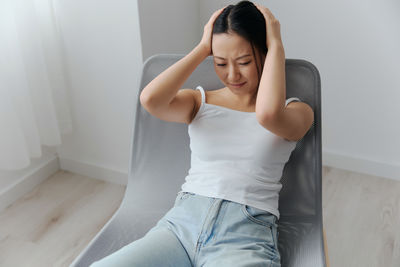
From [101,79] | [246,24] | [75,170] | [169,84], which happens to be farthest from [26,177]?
[246,24]

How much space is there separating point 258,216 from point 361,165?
1265 mm

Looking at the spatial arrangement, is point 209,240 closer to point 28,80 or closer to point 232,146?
point 232,146

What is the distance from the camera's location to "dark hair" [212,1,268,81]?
970mm

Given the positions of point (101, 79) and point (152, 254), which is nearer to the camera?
point (152, 254)

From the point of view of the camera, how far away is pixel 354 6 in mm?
1781

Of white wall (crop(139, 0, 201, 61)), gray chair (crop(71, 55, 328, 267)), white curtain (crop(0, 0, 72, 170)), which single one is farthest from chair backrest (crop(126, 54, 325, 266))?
white curtain (crop(0, 0, 72, 170))

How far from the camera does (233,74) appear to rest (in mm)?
1004

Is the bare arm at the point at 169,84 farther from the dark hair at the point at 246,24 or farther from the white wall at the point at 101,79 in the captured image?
the white wall at the point at 101,79

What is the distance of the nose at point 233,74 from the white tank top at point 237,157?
0.34 feet

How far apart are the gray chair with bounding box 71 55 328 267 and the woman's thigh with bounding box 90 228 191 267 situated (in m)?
0.14

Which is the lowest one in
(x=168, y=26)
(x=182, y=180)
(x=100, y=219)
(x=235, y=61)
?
(x=100, y=219)

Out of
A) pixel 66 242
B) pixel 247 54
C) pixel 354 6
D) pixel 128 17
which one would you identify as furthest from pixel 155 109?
pixel 354 6

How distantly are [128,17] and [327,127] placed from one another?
114 centimetres

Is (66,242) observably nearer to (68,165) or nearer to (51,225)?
(51,225)
